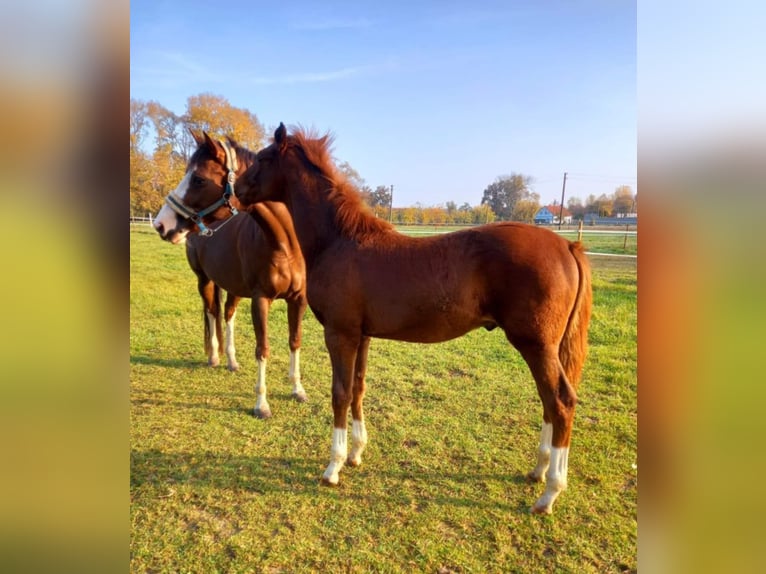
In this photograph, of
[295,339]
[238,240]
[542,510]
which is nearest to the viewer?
[542,510]

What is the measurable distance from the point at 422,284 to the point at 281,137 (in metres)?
1.50

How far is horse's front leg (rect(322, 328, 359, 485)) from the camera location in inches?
108

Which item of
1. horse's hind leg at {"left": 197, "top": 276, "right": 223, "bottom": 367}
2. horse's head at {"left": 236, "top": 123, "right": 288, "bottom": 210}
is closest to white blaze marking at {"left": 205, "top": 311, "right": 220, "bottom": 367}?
horse's hind leg at {"left": 197, "top": 276, "right": 223, "bottom": 367}

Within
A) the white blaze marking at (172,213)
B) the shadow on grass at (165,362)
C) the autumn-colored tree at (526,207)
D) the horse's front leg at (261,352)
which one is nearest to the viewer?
the white blaze marking at (172,213)

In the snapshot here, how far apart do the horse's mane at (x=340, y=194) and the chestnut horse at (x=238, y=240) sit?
0.95 meters

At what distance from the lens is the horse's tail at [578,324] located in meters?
2.52

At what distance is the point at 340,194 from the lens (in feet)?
9.45

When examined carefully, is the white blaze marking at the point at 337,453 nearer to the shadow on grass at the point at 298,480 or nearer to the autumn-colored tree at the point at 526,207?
the shadow on grass at the point at 298,480

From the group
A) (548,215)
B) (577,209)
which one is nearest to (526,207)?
(548,215)

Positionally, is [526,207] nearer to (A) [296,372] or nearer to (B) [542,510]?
(A) [296,372]

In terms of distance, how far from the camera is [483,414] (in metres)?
3.87

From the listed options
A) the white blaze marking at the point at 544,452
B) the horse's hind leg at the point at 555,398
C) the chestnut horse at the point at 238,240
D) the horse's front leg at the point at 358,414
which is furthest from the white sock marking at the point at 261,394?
the horse's hind leg at the point at 555,398

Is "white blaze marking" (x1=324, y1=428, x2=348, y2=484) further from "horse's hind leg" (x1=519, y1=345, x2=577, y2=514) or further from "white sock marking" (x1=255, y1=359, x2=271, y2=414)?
"horse's hind leg" (x1=519, y1=345, x2=577, y2=514)
